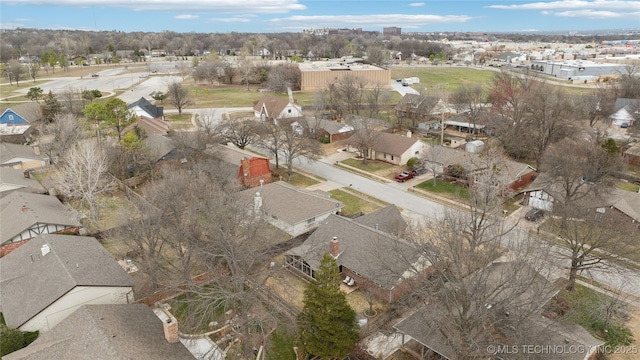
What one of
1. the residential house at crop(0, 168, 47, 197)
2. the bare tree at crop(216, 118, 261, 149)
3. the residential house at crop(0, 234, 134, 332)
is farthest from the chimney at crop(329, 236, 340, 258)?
the residential house at crop(0, 168, 47, 197)

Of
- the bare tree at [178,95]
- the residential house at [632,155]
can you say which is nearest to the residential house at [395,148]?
the residential house at [632,155]

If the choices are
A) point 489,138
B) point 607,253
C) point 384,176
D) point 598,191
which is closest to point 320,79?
point 489,138

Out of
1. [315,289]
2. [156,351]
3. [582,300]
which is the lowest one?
[582,300]

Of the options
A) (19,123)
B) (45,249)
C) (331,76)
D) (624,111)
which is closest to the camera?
(45,249)

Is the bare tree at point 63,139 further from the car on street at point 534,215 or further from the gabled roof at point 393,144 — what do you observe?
the car on street at point 534,215

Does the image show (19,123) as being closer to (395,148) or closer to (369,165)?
(369,165)

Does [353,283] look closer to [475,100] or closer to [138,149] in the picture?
[138,149]

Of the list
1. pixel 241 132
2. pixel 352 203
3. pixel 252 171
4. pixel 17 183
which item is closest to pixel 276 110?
pixel 241 132
